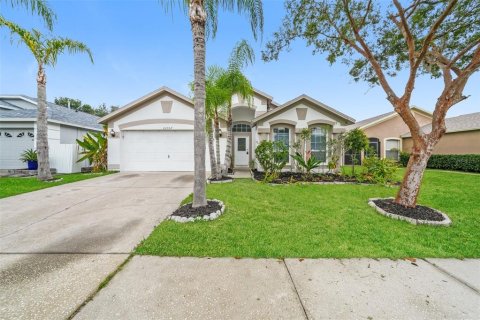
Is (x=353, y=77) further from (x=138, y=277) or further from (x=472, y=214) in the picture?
(x=138, y=277)

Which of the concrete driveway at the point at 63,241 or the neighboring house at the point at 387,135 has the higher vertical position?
the neighboring house at the point at 387,135

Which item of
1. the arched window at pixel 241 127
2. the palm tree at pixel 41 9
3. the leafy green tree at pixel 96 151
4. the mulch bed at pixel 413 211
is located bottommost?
the mulch bed at pixel 413 211

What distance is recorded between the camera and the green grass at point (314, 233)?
317 centimetres

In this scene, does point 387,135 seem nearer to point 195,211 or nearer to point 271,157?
point 271,157

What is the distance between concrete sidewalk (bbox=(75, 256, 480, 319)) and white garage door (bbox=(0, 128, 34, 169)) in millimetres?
16165

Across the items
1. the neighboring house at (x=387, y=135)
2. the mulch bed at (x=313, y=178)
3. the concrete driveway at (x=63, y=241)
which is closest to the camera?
the concrete driveway at (x=63, y=241)

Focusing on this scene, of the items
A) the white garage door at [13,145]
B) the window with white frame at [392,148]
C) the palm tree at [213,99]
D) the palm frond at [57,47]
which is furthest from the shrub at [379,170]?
the white garage door at [13,145]

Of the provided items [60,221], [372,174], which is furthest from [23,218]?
[372,174]

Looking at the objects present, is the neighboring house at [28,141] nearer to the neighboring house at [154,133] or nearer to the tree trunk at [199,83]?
the neighboring house at [154,133]

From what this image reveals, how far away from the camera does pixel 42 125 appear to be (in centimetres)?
897

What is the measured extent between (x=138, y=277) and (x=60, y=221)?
3313mm

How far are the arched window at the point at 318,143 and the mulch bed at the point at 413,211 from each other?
6.32 metres

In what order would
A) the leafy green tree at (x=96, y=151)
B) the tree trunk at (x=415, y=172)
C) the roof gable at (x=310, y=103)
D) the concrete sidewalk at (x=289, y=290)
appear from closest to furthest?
1. the concrete sidewalk at (x=289, y=290)
2. the tree trunk at (x=415, y=172)
3. the roof gable at (x=310, y=103)
4. the leafy green tree at (x=96, y=151)

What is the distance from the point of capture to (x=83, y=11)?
8.83 meters
